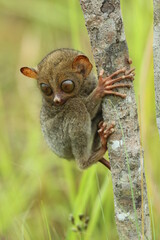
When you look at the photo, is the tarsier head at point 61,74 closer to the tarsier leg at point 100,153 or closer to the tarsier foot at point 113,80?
the tarsier leg at point 100,153

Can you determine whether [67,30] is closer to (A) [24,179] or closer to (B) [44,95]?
(A) [24,179]

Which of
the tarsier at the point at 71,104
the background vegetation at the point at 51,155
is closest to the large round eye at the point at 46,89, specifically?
the tarsier at the point at 71,104

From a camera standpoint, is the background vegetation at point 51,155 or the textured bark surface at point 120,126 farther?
the background vegetation at point 51,155

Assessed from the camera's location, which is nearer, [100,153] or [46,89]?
[100,153]

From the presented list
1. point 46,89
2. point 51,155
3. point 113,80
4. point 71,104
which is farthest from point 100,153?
point 51,155

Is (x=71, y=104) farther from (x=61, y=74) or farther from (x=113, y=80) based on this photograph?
(x=113, y=80)

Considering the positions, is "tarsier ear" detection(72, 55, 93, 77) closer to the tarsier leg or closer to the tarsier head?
the tarsier head

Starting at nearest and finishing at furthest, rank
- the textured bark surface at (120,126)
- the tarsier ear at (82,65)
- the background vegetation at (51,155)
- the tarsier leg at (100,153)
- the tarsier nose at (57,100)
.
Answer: the textured bark surface at (120,126)
the tarsier leg at (100,153)
the tarsier nose at (57,100)
the tarsier ear at (82,65)
the background vegetation at (51,155)
